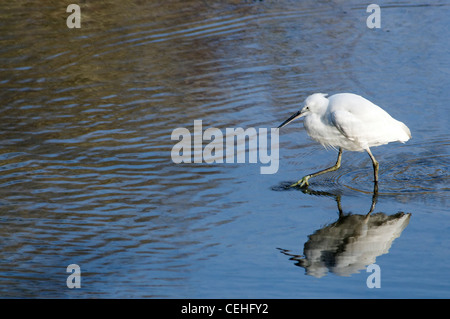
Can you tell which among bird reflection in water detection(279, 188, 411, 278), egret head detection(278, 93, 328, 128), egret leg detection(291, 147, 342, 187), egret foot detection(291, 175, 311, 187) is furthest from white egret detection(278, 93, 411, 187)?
bird reflection in water detection(279, 188, 411, 278)

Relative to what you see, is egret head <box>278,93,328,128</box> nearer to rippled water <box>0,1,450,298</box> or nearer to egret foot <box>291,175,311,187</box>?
egret foot <box>291,175,311,187</box>

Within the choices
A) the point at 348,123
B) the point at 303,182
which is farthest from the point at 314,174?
the point at 348,123

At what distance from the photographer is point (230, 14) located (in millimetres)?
14039

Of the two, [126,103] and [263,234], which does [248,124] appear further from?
[263,234]

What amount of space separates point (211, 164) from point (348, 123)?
71.8 inches

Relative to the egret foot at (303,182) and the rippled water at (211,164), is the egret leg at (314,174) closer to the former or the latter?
the egret foot at (303,182)

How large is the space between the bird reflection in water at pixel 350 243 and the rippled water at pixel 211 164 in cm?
2

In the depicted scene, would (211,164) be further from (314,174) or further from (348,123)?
(348,123)

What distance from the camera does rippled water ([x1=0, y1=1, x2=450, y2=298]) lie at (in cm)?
635

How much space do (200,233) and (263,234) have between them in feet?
1.93

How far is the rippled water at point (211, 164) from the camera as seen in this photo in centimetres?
635
